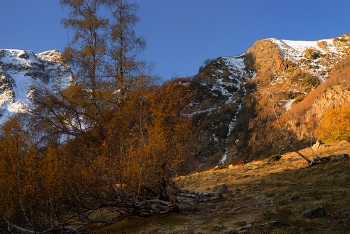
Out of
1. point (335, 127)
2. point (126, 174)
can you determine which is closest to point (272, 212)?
point (126, 174)

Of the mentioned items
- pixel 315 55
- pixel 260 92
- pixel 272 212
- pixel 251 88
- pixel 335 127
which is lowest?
pixel 272 212

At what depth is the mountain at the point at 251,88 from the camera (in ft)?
323

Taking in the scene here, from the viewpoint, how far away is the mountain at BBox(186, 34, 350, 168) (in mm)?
98500

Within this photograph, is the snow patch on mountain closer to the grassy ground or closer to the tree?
the tree

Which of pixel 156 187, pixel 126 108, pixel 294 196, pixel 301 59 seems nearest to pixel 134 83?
pixel 126 108

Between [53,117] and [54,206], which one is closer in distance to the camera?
[54,206]

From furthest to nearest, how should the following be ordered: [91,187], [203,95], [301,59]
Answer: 1. [301,59]
2. [203,95]
3. [91,187]

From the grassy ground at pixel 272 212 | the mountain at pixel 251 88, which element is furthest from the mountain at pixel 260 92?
the grassy ground at pixel 272 212

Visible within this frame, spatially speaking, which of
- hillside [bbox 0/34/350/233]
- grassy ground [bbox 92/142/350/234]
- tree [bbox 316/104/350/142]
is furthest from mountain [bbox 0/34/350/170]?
grassy ground [bbox 92/142/350/234]

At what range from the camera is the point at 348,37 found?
187m

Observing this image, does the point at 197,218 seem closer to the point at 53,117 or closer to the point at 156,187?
the point at 156,187

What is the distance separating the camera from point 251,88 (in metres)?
154

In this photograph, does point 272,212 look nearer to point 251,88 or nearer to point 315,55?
point 251,88

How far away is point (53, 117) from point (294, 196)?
28.4ft
